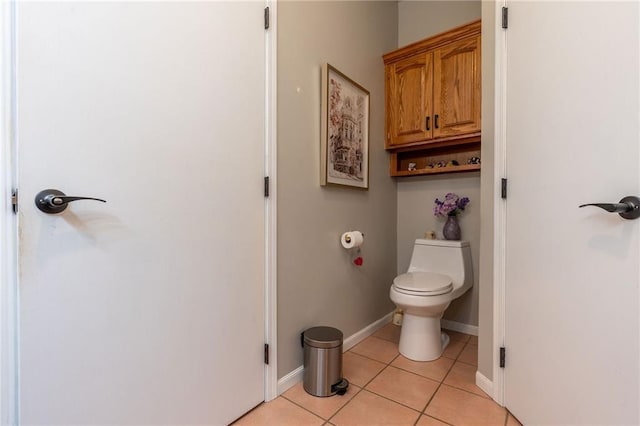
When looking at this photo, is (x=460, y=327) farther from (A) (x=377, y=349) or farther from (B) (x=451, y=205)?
(B) (x=451, y=205)

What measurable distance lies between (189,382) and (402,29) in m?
3.01

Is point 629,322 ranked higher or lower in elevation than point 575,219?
lower

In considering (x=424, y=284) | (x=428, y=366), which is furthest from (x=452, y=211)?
(x=428, y=366)

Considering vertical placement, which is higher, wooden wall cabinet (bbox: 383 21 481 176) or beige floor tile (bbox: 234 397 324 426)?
wooden wall cabinet (bbox: 383 21 481 176)

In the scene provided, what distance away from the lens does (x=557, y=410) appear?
1107mm

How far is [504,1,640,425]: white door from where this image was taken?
88 centimetres

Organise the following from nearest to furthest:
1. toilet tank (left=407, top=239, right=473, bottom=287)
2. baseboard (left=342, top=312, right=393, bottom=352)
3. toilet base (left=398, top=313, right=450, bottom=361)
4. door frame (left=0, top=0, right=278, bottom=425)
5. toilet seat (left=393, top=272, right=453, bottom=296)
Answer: door frame (left=0, top=0, right=278, bottom=425) → toilet seat (left=393, top=272, right=453, bottom=296) → toilet base (left=398, top=313, right=450, bottom=361) → baseboard (left=342, top=312, right=393, bottom=352) → toilet tank (left=407, top=239, right=473, bottom=287)

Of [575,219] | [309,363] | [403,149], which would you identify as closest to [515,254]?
[575,219]

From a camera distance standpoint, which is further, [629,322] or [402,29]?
[402,29]

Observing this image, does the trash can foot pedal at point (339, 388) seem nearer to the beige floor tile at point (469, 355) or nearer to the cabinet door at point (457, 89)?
the beige floor tile at point (469, 355)

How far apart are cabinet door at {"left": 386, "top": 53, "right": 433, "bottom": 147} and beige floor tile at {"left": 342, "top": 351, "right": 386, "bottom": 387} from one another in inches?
64.2

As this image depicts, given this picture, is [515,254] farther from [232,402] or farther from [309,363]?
[232,402]

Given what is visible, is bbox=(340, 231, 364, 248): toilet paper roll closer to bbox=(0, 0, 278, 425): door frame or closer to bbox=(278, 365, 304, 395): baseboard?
bbox=(278, 365, 304, 395): baseboard

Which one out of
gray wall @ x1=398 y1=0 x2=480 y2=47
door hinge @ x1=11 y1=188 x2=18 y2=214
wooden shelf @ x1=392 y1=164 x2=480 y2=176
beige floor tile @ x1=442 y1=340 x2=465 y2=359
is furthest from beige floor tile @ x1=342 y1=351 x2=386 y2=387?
gray wall @ x1=398 y1=0 x2=480 y2=47
